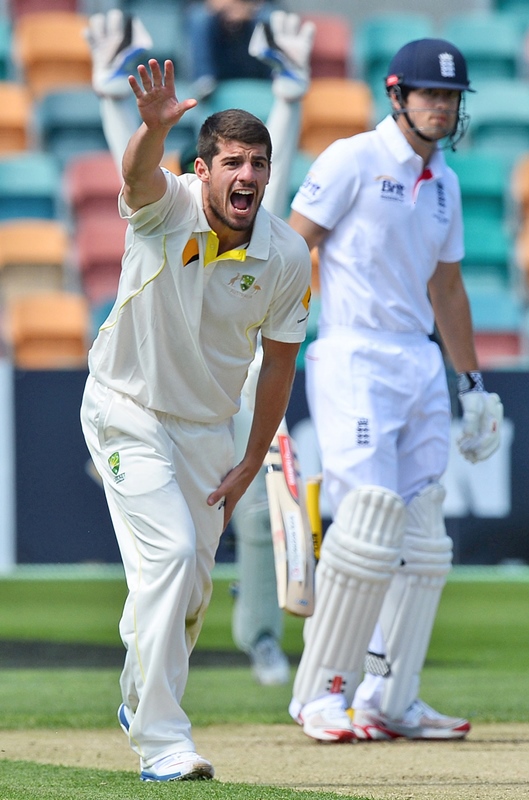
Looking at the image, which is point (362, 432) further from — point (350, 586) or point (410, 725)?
point (410, 725)

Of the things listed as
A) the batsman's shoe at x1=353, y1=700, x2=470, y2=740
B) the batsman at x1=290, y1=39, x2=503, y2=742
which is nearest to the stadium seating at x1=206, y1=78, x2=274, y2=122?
the batsman at x1=290, y1=39, x2=503, y2=742

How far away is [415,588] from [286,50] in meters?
2.41

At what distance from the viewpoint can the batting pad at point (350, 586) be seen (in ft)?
14.2

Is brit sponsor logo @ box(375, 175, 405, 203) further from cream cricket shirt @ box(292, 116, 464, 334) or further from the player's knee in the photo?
the player's knee

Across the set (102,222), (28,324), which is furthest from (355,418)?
(102,222)

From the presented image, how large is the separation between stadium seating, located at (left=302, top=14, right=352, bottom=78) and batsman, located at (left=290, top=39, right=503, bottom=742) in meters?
8.49

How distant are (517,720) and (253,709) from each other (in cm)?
95

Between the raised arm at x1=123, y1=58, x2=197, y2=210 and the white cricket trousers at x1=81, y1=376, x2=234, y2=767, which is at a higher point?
the raised arm at x1=123, y1=58, x2=197, y2=210

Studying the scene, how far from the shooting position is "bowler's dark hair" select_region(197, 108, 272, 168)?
134 inches

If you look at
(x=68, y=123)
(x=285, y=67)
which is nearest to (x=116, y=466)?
(x=285, y=67)

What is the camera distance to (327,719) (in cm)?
437

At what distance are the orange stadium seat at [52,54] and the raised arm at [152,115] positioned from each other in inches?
371

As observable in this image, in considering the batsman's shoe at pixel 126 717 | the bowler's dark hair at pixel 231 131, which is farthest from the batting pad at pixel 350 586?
the bowler's dark hair at pixel 231 131

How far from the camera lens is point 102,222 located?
37.2ft
